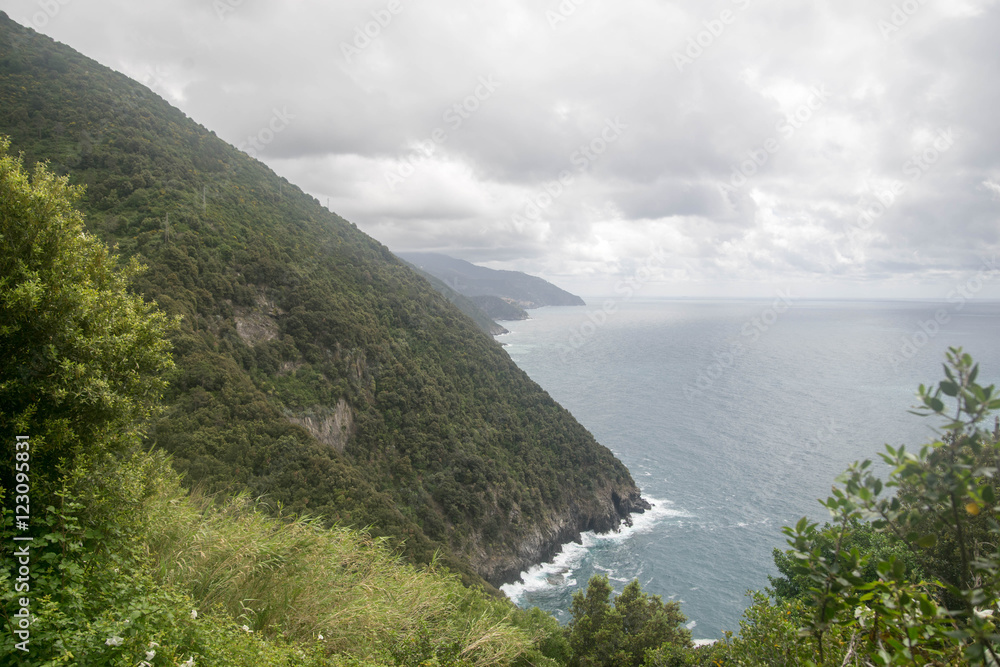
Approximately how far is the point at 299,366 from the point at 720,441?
6229cm

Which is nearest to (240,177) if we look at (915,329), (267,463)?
(267,463)

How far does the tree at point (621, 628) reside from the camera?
16.5m

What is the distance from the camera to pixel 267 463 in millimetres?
29984

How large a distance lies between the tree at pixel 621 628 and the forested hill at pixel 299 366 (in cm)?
1356

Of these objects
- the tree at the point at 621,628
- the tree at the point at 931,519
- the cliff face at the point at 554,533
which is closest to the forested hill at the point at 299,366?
the cliff face at the point at 554,533

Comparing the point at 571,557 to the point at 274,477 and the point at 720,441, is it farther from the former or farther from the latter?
the point at 720,441

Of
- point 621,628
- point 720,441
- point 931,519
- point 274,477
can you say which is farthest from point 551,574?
point 931,519

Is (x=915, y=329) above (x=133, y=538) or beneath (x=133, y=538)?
above

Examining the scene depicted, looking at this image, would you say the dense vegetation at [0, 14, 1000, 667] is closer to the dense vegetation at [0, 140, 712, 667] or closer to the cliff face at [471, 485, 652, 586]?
the dense vegetation at [0, 140, 712, 667]

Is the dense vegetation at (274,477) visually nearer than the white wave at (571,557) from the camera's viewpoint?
Yes

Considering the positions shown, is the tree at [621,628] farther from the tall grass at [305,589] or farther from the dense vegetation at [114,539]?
the dense vegetation at [114,539]

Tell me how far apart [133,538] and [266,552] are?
2.06 m

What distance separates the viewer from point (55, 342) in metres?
6.70

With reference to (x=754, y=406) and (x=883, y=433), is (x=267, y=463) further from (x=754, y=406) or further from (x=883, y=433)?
(x=754, y=406)
